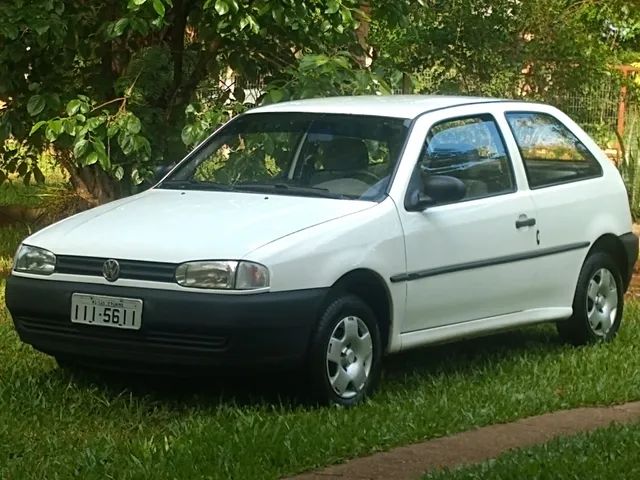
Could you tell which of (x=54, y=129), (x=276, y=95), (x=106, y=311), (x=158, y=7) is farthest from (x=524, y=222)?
(x=54, y=129)

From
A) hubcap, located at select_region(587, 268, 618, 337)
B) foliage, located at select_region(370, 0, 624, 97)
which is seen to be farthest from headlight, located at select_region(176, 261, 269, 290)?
foliage, located at select_region(370, 0, 624, 97)

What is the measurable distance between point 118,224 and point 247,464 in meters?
1.79

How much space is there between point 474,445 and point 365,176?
1.81 m

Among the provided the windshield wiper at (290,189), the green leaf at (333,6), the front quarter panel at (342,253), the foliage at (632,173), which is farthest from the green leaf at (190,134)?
the foliage at (632,173)

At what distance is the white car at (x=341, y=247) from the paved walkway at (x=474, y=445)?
30.9 inches

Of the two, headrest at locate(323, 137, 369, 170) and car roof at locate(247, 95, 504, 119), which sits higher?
car roof at locate(247, 95, 504, 119)

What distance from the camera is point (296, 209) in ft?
23.2

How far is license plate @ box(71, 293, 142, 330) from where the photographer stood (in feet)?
21.7

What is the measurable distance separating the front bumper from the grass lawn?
24 cm

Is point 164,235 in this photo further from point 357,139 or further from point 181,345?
point 357,139

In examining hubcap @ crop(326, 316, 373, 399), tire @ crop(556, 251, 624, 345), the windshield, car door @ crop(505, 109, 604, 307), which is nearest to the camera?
hubcap @ crop(326, 316, 373, 399)

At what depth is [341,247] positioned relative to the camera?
686cm

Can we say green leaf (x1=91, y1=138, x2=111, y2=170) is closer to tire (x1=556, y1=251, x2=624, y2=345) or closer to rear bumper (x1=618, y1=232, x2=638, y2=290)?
tire (x1=556, y1=251, x2=624, y2=345)

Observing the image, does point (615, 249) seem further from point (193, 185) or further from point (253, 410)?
point (253, 410)
